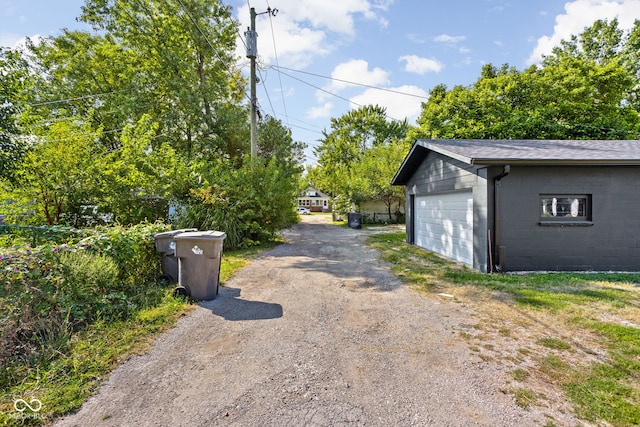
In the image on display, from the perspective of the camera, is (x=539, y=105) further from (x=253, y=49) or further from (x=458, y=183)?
(x=253, y=49)

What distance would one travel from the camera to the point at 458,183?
743 cm

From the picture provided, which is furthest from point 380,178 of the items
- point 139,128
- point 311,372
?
point 311,372

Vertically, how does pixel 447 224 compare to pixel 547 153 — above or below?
below

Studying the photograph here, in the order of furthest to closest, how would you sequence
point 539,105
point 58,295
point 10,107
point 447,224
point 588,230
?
point 539,105 → point 447,224 → point 588,230 → point 10,107 → point 58,295

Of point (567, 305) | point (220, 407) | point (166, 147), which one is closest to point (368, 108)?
point (166, 147)

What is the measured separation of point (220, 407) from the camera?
6.96ft

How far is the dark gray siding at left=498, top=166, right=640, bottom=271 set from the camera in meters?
6.44

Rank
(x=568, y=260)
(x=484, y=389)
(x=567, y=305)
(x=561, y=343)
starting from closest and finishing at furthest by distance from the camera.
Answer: (x=484, y=389) < (x=561, y=343) < (x=567, y=305) < (x=568, y=260)

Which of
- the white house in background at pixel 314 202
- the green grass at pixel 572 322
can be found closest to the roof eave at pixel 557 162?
the green grass at pixel 572 322

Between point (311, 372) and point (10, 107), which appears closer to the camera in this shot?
point (311, 372)

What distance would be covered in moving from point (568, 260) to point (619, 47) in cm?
2590

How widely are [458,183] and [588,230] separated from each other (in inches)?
115

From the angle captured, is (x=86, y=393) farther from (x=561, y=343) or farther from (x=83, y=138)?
(x=83, y=138)

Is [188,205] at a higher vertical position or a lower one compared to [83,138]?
lower
